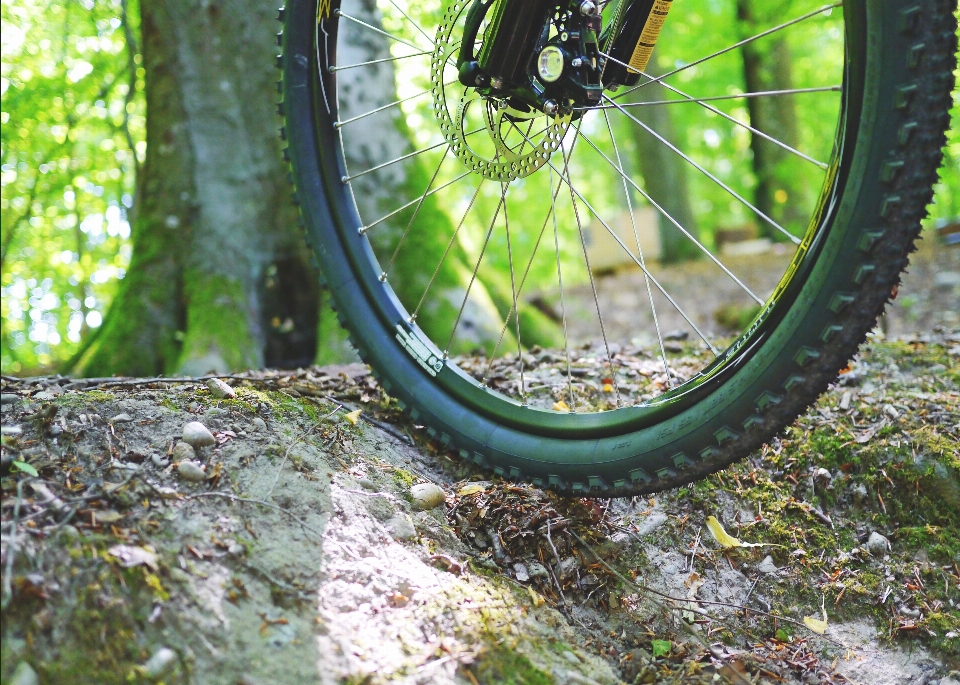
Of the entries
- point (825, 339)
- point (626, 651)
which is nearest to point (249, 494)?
point (626, 651)

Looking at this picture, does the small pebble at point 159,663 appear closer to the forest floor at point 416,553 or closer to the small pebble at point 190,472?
the forest floor at point 416,553

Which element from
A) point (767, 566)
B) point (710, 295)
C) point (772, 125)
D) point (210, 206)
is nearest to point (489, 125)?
point (767, 566)

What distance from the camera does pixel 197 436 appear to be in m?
1.73

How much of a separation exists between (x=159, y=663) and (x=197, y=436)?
0.59 m

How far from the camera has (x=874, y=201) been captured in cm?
138

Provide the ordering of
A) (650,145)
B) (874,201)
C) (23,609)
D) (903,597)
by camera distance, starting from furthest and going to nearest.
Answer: (650,145) < (903,597) < (874,201) < (23,609)

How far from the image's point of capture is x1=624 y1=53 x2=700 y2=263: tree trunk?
862 cm

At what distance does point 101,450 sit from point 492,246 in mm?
9006

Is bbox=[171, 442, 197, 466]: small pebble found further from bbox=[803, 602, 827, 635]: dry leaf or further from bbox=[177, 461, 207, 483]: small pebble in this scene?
bbox=[803, 602, 827, 635]: dry leaf

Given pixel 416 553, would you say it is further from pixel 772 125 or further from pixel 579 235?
pixel 772 125

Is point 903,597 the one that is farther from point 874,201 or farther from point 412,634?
point 412,634

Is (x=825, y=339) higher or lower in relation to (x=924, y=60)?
lower

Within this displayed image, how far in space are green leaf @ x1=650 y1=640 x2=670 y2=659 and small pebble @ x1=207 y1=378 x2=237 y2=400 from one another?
1.23 m

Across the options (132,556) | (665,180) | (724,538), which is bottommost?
(724,538)
